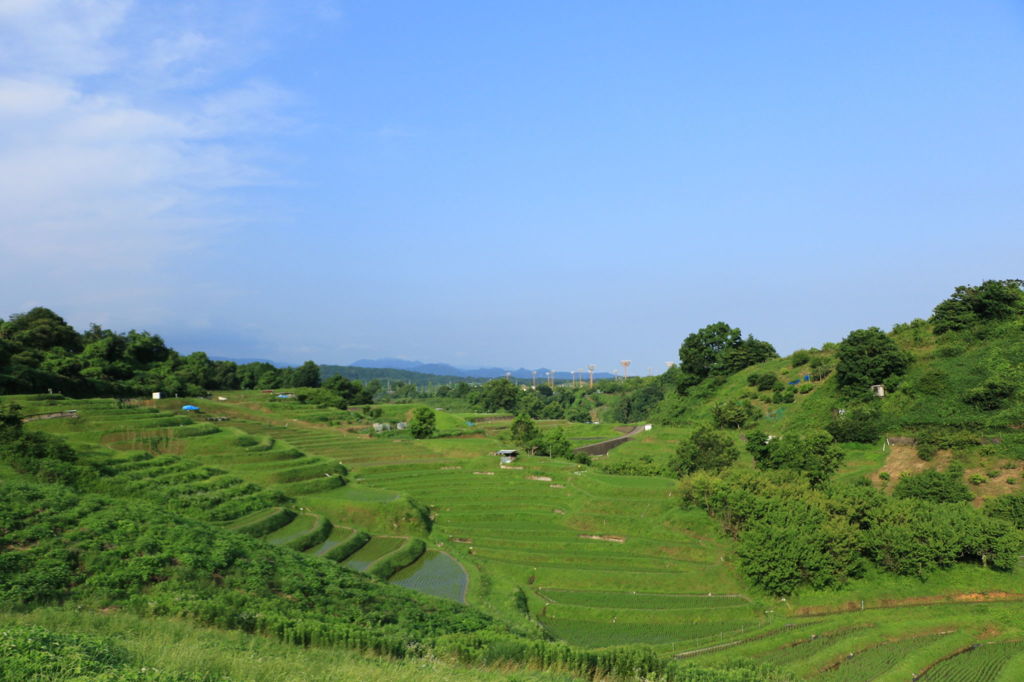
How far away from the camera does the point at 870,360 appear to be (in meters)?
61.0

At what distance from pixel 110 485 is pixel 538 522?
27.9m

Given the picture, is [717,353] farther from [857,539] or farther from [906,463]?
[857,539]

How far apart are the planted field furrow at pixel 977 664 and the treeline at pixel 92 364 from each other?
68.2m

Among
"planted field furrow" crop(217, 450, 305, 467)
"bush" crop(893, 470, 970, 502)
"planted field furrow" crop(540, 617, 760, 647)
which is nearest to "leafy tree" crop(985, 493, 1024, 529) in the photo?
"bush" crop(893, 470, 970, 502)

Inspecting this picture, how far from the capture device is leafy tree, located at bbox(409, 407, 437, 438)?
81194 mm

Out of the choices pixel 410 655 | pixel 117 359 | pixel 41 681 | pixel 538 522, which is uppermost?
pixel 117 359

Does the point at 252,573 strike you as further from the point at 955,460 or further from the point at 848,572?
the point at 955,460

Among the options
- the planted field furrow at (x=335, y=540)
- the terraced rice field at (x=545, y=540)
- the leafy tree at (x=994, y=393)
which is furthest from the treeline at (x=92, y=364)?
the leafy tree at (x=994, y=393)

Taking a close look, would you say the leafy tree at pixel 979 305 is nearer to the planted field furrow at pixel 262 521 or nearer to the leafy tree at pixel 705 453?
the leafy tree at pixel 705 453

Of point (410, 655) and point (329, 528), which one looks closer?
point (410, 655)

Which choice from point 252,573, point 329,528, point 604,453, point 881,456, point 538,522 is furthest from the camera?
point 604,453

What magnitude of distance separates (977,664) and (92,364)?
86131mm

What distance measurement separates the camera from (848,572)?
34.8 m

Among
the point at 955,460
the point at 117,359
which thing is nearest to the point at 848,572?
the point at 955,460
